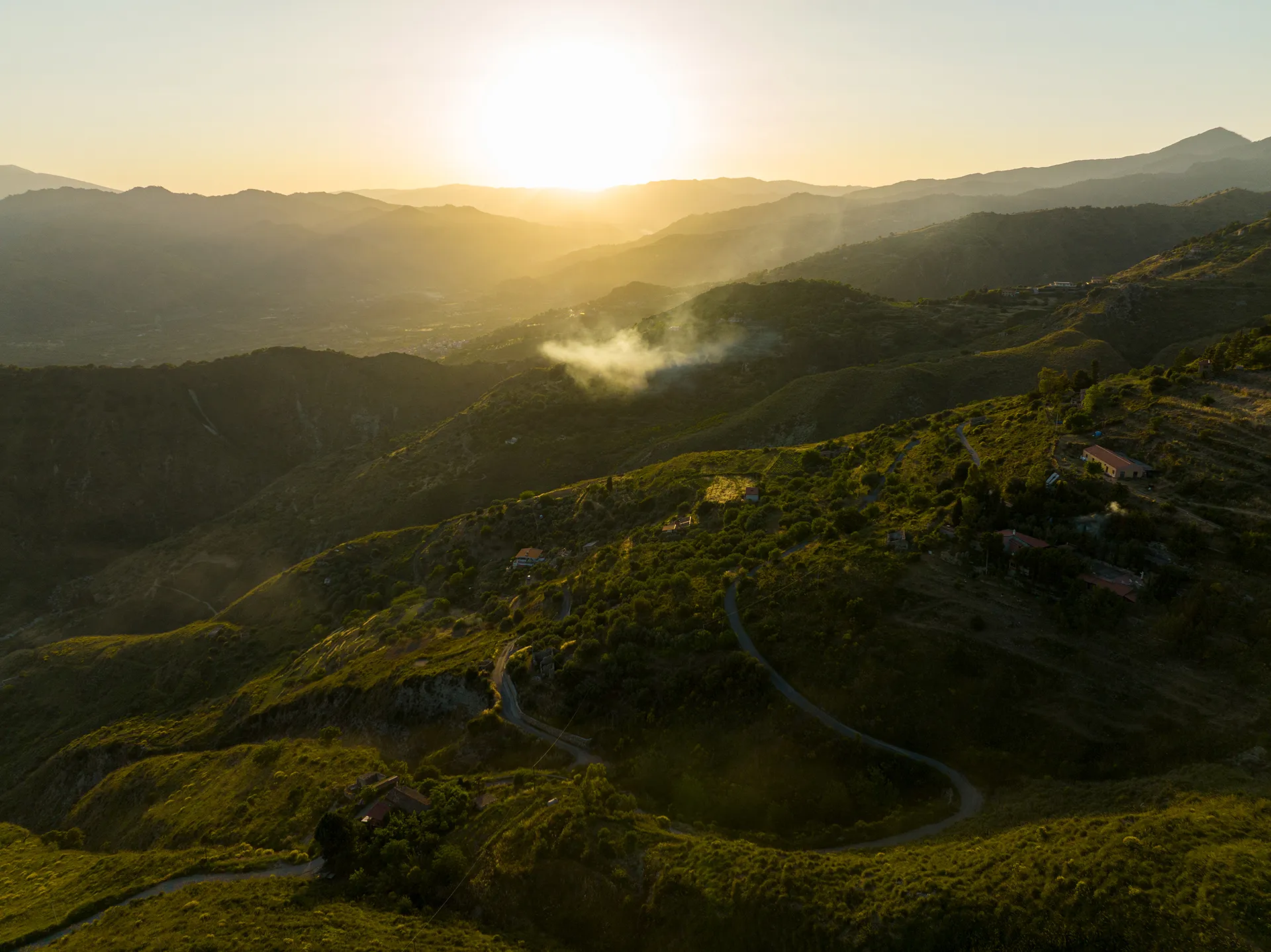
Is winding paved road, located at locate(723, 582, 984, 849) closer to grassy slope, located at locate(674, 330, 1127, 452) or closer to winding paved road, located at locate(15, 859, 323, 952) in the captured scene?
winding paved road, located at locate(15, 859, 323, 952)

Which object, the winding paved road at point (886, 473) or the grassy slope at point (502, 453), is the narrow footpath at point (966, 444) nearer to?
the winding paved road at point (886, 473)

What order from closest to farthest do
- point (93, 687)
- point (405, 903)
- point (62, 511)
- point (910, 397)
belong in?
point (405, 903)
point (93, 687)
point (910, 397)
point (62, 511)

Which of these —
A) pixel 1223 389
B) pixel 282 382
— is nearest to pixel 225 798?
pixel 1223 389

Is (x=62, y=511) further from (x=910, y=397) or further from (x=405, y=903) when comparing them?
(x=910, y=397)

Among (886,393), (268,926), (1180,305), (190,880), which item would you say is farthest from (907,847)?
(1180,305)

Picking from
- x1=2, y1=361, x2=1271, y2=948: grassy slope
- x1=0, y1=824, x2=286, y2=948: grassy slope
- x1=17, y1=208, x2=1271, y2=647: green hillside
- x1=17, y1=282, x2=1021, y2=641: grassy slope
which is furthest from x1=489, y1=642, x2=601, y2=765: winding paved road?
x1=17, y1=282, x2=1021, y2=641: grassy slope

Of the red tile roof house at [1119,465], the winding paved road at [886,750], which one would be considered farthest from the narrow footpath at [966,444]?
the winding paved road at [886,750]

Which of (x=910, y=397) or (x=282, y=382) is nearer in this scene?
(x=910, y=397)
